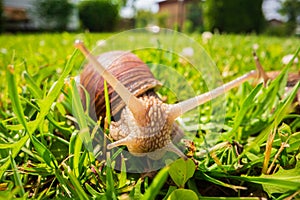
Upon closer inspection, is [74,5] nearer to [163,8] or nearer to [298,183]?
[163,8]

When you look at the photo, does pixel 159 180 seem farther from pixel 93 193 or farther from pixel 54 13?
pixel 54 13

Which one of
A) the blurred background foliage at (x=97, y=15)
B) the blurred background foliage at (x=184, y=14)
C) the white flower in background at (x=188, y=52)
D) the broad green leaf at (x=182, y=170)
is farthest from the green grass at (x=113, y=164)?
the blurred background foliage at (x=97, y=15)

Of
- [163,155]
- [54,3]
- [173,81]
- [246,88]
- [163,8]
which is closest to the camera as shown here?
[163,155]

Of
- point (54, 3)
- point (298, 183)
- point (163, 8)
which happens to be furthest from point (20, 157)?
point (163, 8)

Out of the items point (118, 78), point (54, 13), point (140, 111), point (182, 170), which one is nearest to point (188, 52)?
point (118, 78)

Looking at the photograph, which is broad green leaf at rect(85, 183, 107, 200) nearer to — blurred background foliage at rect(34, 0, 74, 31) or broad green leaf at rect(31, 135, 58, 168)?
broad green leaf at rect(31, 135, 58, 168)

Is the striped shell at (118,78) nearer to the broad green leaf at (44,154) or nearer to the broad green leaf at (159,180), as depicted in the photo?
the broad green leaf at (44,154)
